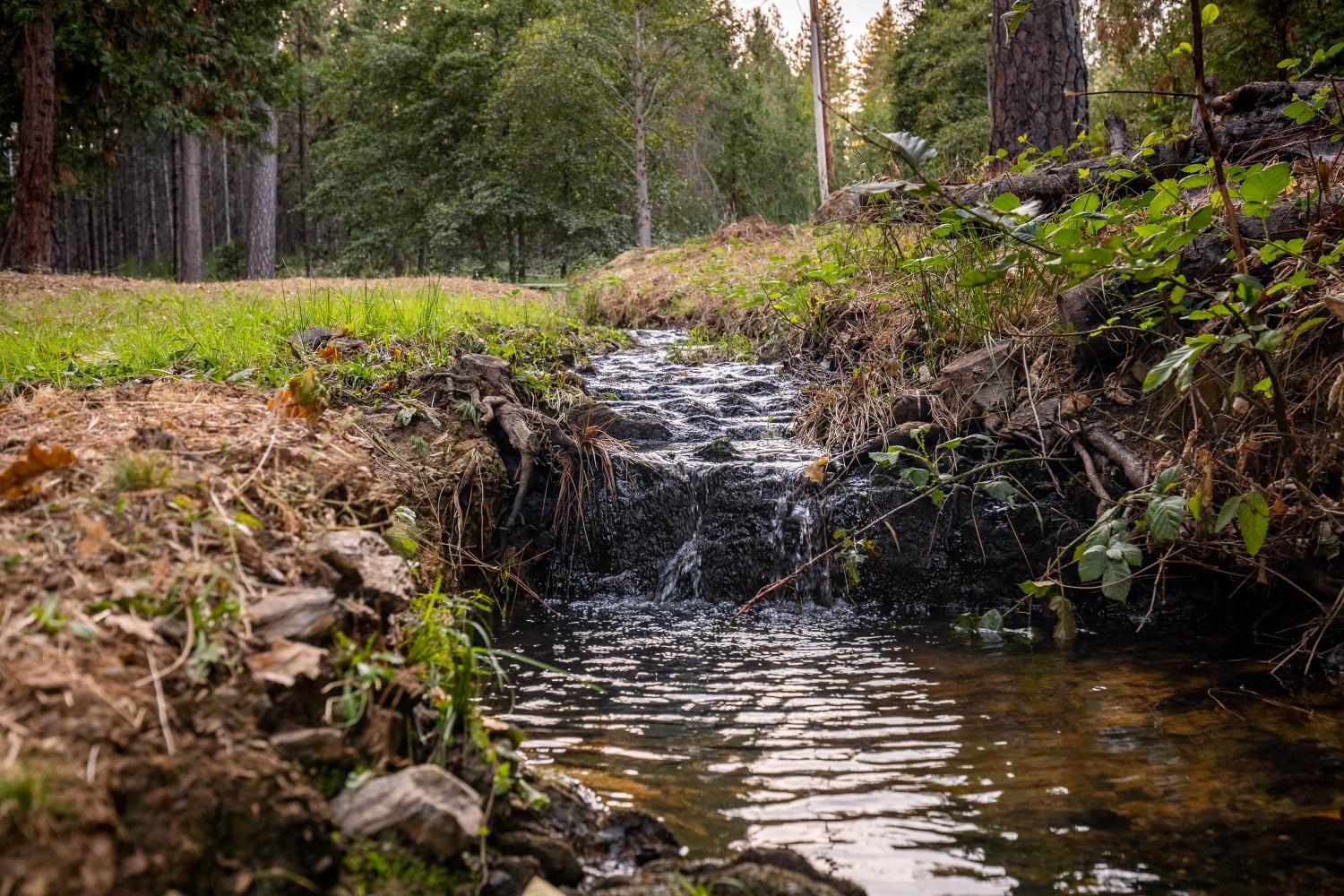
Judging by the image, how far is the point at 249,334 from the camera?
4898mm

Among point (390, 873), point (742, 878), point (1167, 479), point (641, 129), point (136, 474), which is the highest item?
point (641, 129)

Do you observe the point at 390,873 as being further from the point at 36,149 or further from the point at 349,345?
the point at 36,149

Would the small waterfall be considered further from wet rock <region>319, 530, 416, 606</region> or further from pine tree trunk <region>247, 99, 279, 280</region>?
pine tree trunk <region>247, 99, 279, 280</region>

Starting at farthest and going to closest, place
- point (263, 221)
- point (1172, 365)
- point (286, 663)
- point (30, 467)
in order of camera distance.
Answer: point (263, 221), point (1172, 365), point (30, 467), point (286, 663)

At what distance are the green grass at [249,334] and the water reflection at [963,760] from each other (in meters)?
2.17

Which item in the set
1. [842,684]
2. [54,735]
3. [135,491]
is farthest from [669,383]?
[54,735]

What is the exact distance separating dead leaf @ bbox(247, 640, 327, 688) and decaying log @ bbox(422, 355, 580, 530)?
300 centimetres

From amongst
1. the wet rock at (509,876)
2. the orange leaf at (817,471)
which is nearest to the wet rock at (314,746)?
the wet rock at (509,876)

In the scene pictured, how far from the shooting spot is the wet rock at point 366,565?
213 centimetres

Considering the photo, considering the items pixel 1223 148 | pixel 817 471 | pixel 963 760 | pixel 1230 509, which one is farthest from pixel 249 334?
pixel 1223 148

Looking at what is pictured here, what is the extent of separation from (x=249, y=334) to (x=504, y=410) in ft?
4.75

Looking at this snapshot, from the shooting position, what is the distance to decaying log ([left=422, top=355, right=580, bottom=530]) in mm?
4867

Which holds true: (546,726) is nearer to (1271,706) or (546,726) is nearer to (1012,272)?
(1271,706)

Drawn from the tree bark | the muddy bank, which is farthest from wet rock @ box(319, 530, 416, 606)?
the tree bark
